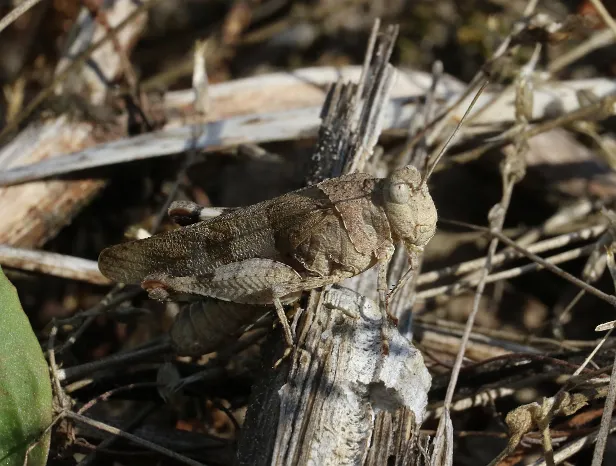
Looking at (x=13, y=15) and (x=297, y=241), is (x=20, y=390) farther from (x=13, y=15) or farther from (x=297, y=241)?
(x=13, y=15)

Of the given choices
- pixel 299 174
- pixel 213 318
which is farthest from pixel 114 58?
pixel 213 318

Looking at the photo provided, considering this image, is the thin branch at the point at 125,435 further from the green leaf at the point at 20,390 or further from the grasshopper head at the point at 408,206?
the grasshopper head at the point at 408,206

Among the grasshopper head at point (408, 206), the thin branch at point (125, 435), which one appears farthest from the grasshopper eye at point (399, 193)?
the thin branch at point (125, 435)

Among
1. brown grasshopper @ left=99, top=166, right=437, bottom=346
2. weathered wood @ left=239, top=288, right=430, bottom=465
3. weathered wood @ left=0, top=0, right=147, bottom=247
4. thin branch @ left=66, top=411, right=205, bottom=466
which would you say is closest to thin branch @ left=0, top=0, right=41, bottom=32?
weathered wood @ left=0, top=0, right=147, bottom=247

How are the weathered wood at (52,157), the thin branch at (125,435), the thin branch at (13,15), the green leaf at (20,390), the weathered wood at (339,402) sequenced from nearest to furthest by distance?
A: 1. the weathered wood at (339,402)
2. the green leaf at (20,390)
3. the thin branch at (125,435)
4. the thin branch at (13,15)
5. the weathered wood at (52,157)

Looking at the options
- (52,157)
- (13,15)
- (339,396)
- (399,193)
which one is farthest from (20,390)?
(13,15)

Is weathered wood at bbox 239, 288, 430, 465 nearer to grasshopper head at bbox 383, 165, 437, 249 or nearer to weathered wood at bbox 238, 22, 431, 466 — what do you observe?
weathered wood at bbox 238, 22, 431, 466
